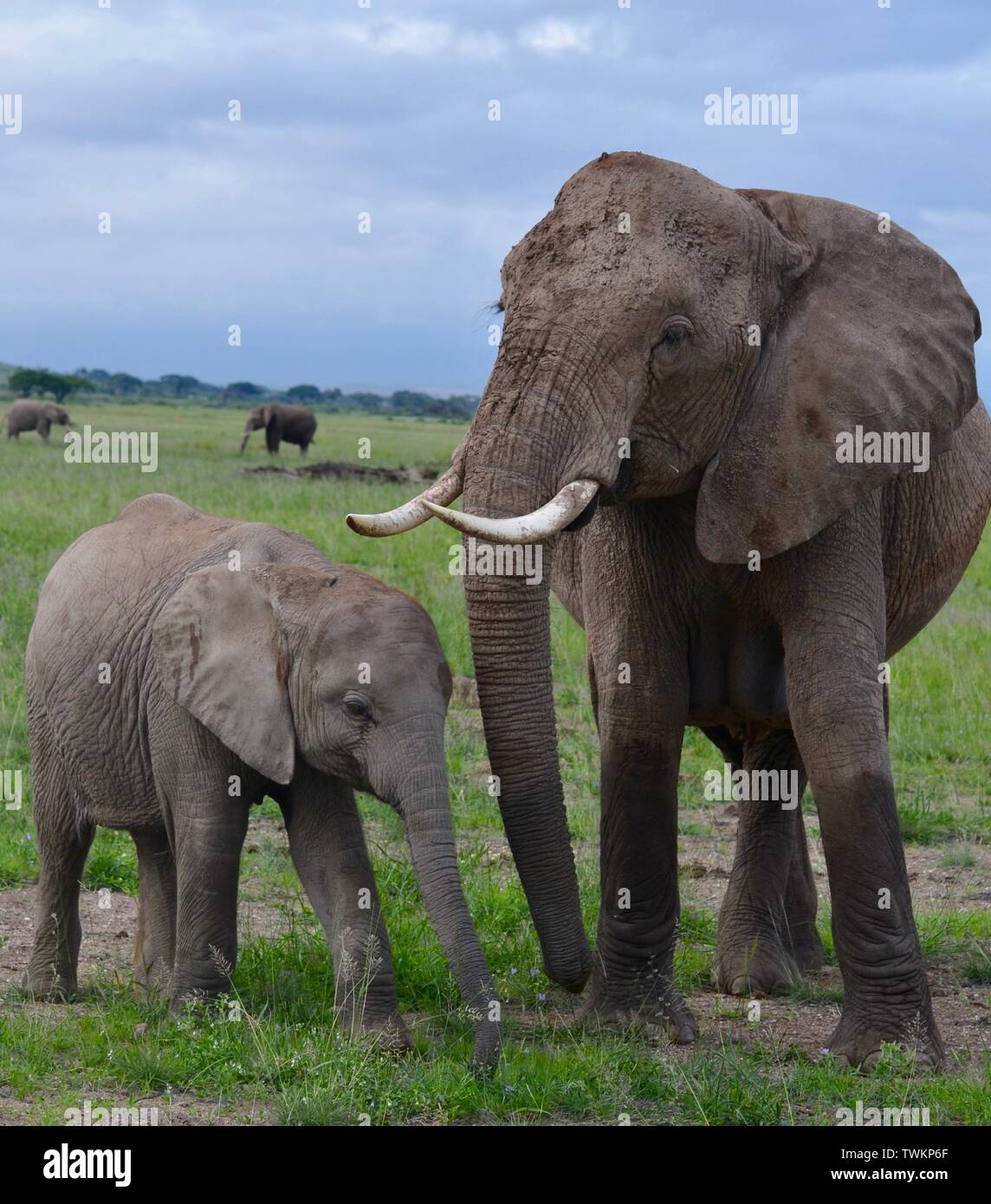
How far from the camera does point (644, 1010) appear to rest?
622cm

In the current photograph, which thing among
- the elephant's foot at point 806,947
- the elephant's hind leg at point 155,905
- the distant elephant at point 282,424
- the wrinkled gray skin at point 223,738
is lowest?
the elephant's foot at point 806,947

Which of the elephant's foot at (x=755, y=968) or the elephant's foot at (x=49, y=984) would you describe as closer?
the elephant's foot at (x=49, y=984)

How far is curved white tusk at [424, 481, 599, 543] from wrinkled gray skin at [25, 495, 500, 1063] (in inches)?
27.9

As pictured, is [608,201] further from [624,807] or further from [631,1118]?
[631,1118]

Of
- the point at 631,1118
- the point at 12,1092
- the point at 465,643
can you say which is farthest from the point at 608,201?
the point at 465,643

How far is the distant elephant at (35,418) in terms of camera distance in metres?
44.0

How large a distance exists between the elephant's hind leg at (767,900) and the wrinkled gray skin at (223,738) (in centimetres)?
187

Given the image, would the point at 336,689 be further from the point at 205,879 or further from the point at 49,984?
the point at 49,984

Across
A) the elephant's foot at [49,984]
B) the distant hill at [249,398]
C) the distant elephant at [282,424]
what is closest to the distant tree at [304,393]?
the distant hill at [249,398]

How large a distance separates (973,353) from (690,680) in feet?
4.95

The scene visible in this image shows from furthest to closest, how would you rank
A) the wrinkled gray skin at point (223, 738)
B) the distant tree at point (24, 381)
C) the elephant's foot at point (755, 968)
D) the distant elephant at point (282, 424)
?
the distant tree at point (24, 381)
the distant elephant at point (282, 424)
the elephant's foot at point (755, 968)
the wrinkled gray skin at point (223, 738)

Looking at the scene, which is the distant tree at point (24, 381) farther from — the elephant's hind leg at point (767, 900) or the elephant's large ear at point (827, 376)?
the elephant's large ear at point (827, 376)

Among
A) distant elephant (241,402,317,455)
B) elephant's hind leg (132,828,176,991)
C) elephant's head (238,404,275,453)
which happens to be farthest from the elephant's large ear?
elephant's head (238,404,275,453)

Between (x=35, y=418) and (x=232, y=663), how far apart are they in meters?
40.3
